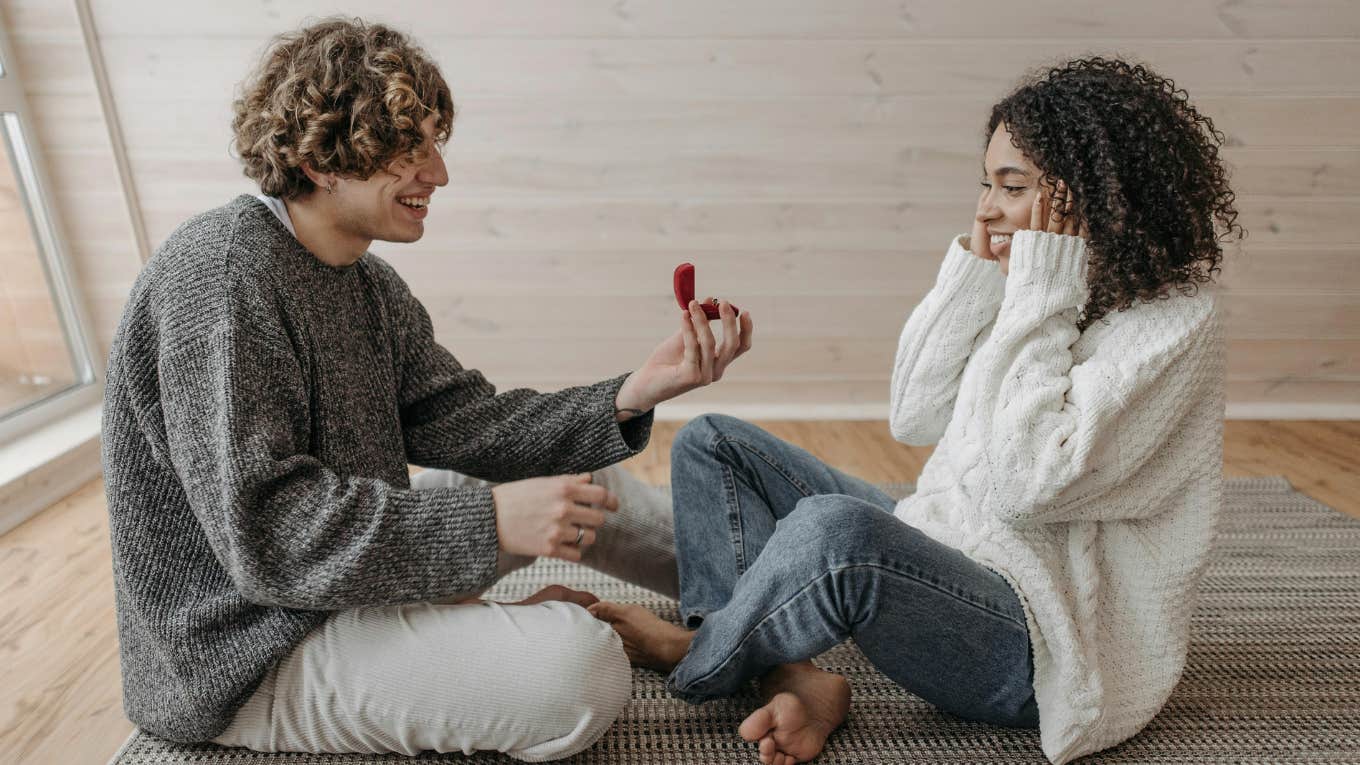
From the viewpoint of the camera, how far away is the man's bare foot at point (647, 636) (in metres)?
1.25

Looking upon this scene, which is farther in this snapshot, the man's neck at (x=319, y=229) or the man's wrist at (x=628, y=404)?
the man's wrist at (x=628, y=404)

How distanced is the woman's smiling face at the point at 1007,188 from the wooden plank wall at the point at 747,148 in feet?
3.82

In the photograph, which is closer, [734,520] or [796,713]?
[796,713]

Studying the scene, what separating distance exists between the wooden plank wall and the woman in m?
1.17

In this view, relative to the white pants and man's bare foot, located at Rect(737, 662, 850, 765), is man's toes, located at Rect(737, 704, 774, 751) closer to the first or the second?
man's bare foot, located at Rect(737, 662, 850, 765)

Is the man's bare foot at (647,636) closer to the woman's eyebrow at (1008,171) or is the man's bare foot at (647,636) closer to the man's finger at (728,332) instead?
the man's finger at (728,332)

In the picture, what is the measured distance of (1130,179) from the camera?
1044 mm

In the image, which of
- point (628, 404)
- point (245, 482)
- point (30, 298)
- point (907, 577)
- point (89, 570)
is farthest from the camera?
point (30, 298)

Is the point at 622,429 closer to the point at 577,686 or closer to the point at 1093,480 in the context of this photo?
the point at 577,686

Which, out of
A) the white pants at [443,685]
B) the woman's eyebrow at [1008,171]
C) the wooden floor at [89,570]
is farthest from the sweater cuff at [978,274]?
the wooden floor at [89,570]

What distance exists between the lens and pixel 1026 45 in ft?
7.27

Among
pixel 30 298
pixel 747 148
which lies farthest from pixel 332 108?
pixel 30 298

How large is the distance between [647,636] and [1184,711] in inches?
27.4

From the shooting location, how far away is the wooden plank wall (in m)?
2.19
